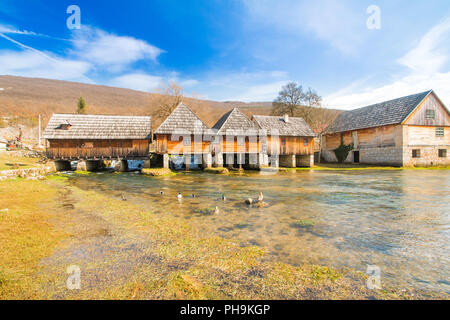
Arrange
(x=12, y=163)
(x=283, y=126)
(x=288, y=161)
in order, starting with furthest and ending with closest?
(x=288, y=161) < (x=283, y=126) < (x=12, y=163)

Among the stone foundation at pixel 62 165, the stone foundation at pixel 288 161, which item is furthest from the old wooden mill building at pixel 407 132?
the stone foundation at pixel 62 165

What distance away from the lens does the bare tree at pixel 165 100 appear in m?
40.1

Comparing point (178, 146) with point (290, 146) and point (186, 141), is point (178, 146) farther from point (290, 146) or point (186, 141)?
point (290, 146)

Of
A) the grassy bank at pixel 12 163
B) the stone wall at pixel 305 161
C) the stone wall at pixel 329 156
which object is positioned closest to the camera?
the grassy bank at pixel 12 163

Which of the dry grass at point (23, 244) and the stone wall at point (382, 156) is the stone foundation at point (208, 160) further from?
the stone wall at point (382, 156)

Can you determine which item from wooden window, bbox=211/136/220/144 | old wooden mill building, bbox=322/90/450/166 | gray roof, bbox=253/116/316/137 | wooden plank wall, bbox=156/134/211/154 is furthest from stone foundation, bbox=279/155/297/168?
wooden plank wall, bbox=156/134/211/154

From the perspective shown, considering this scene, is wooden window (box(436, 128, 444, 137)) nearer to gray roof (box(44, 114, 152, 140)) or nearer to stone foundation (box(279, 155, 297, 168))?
stone foundation (box(279, 155, 297, 168))

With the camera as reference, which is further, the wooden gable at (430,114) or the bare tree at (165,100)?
the bare tree at (165,100)

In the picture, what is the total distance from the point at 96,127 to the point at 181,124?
11326mm

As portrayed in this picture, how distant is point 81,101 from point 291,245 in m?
56.6

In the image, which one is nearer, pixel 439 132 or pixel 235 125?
pixel 235 125

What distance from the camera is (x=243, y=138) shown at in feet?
84.9

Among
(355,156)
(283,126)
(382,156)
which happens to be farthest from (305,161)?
(382,156)

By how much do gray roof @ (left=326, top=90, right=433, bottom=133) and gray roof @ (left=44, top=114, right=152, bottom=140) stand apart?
96.8ft
